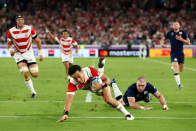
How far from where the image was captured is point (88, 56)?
32.6m

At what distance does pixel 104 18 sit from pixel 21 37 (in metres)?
33.3

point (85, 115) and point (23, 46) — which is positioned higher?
point (23, 46)

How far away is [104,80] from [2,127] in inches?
82.4

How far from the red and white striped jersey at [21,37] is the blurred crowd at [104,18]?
27.2 metres

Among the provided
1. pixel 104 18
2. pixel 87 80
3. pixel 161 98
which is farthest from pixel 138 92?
pixel 104 18

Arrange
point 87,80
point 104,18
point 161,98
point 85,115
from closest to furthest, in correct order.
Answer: point 87,80 < point 85,115 < point 161,98 < point 104,18

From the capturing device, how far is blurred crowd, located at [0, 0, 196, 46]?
37375mm

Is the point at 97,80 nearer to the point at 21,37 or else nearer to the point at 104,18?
the point at 21,37

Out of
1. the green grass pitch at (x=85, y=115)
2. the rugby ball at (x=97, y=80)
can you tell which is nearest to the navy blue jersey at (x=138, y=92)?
the green grass pitch at (x=85, y=115)

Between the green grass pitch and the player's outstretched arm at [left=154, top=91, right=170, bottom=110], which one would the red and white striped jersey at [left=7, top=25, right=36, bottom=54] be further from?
the player's outstretched arm at [left=154, top=91, right=170, bottom=110]

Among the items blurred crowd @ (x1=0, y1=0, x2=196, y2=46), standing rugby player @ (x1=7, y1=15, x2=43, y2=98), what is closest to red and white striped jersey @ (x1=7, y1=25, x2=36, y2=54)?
standing rugby player @ (x1=7, y1=15, x2=43, y2=98)

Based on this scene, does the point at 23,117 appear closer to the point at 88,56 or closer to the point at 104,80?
the point at 104,80

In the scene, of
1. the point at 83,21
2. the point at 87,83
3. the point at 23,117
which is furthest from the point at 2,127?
the point at 83,21

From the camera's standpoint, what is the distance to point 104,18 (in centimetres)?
4112
